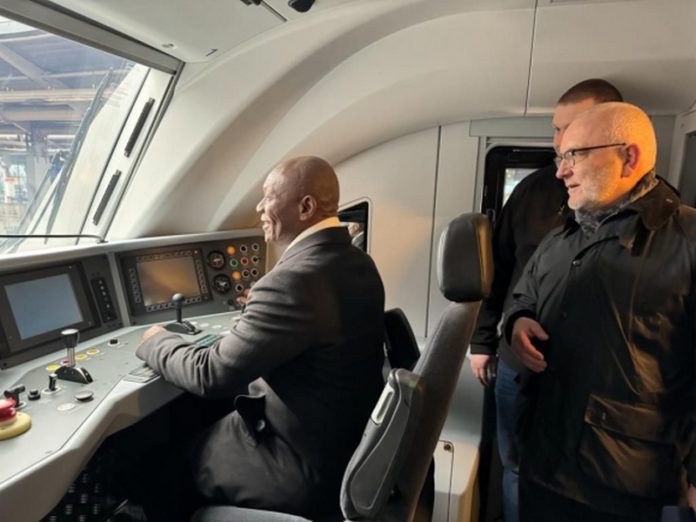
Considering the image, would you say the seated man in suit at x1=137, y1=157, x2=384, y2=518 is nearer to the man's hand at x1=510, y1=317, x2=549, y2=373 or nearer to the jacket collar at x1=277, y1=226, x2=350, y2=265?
the jacket collar at x1=277, y1=226, x2=350, y2=265

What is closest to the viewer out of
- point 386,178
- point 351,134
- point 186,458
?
point 186,458

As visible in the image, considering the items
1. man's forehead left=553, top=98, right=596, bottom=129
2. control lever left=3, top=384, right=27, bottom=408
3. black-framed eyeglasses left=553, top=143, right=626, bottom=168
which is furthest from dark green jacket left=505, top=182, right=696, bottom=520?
control lever left=3, top=384, right=27, bottom=408

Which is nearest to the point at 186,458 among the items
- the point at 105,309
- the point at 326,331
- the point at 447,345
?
the point at 326,331

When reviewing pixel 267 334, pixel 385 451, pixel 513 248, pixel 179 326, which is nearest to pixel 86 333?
pixel 179 326

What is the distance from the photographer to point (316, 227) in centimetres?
139

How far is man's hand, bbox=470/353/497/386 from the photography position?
6.35 feet

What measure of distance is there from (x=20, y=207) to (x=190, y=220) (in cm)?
73

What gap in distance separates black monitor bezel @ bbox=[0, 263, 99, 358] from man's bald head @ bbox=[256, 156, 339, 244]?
830 mm

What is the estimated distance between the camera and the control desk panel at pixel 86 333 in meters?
1.10

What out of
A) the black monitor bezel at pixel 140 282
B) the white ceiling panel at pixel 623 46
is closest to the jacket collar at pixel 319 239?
the black monitor bezel at pixel 140 282

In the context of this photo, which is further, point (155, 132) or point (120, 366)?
point (155, 132)

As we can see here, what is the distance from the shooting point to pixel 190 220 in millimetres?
2455

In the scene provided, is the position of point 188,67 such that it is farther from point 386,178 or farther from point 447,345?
point 447,345

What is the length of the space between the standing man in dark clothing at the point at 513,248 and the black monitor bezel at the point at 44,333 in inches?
58.4
